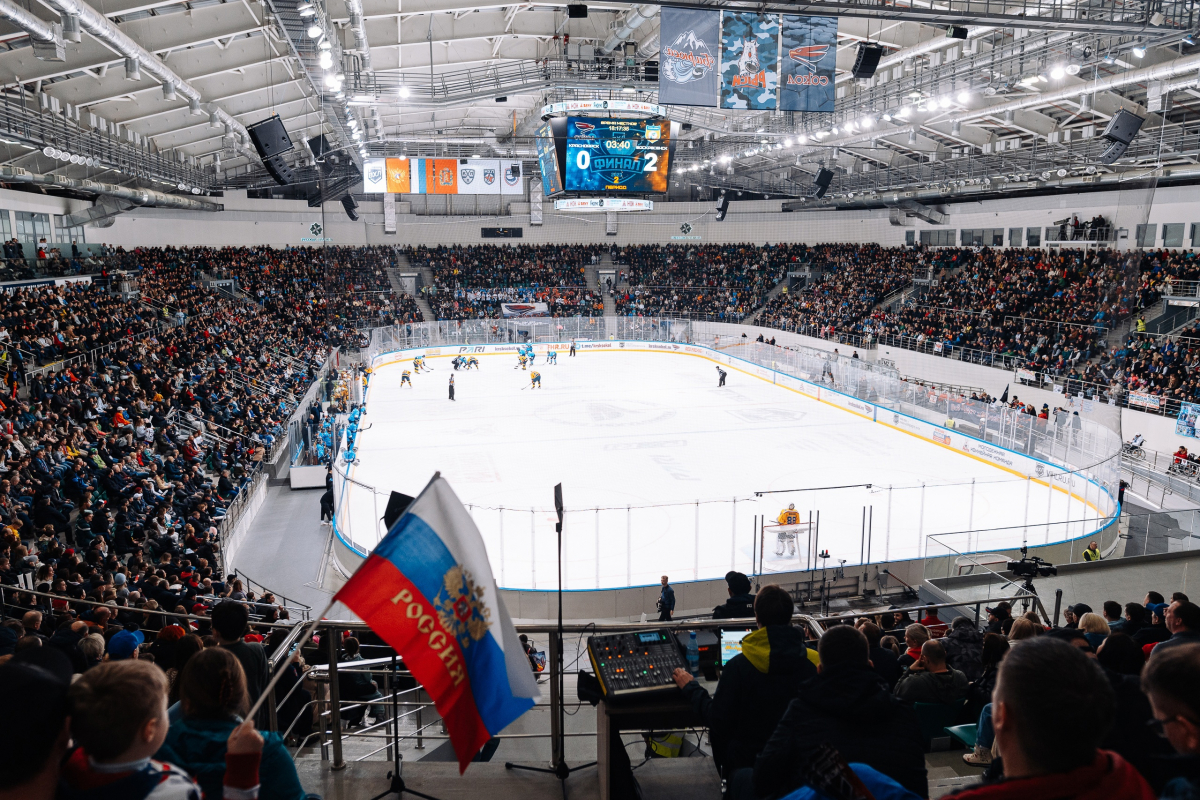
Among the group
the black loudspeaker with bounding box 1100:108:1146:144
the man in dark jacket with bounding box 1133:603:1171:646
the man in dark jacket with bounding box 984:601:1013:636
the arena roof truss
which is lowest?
the man in dark jacket with bounding box 984:601:1013:636

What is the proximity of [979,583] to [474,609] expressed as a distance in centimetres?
926

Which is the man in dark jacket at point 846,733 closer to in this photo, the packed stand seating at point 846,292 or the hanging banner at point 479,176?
the hanging banner at point 479,176

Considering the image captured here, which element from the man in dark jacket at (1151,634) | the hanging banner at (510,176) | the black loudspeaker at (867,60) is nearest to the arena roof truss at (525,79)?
the black loudspeaker at (867,60)

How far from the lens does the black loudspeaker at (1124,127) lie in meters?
18.7

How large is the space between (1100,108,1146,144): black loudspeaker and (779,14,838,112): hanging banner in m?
10.3

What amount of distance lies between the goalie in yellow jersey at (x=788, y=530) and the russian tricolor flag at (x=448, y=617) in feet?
35.5

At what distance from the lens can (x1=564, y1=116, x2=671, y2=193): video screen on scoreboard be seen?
21.0 metres

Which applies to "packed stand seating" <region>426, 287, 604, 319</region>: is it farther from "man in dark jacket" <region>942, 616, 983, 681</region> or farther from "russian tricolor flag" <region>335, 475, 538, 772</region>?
"russian tricolor flag" <region>335, 475, 538, 772</region>

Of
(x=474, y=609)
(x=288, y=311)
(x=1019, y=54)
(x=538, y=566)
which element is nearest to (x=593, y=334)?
(x=288, y=311)

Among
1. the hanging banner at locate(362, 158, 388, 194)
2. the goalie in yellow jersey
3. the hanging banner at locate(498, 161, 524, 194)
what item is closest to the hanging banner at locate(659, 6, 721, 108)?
the goalie in yellow jersey

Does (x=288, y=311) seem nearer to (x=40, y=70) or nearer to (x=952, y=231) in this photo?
(x=40, y=70)

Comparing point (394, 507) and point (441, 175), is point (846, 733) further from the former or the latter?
point (441, 175)

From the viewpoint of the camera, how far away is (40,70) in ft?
61.9

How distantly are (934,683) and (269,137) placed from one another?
18.1 meters
